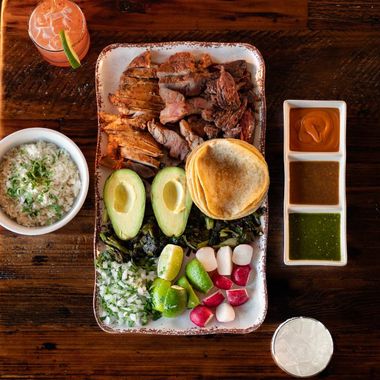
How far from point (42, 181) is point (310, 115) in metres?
1.63

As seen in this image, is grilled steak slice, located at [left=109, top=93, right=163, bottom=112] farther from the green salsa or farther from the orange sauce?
the green salsa

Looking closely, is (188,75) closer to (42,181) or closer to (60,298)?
(42,181)

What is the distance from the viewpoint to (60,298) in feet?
12.5

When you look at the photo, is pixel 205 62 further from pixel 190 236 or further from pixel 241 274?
pixel 241 274

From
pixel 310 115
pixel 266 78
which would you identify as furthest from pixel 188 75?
pixel 310 115

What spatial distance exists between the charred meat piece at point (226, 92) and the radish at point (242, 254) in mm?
831

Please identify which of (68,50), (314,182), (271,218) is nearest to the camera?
(68,50)

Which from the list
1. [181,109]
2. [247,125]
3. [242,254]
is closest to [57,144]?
[181,109]

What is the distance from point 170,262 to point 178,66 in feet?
3.80

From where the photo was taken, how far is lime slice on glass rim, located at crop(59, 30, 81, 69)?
3.49 meters

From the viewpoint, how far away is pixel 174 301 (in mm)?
3539

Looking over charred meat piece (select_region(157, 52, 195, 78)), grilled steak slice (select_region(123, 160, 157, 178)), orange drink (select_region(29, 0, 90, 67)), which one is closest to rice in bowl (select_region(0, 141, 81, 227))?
grilled steak slice (select_region(123, 160, 157, 178))

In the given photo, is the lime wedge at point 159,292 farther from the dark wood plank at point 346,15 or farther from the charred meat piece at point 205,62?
the dark wood plank at point 346,15

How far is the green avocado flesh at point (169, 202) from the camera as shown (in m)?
3.62
